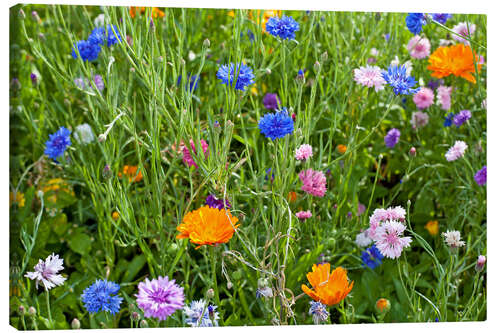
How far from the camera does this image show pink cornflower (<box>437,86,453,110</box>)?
1.46 m

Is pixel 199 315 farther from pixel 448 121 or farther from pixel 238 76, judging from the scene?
pixel 448 121

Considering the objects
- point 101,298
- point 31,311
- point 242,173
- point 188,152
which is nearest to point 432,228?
point 242,173

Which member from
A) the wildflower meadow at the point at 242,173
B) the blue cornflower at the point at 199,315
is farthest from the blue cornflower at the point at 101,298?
the blue cornflower at the point at 199,315

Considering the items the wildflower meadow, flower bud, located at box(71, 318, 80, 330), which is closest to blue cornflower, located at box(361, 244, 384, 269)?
the wildflower meadow

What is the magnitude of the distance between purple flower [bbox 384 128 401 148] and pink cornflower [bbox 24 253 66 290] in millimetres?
740

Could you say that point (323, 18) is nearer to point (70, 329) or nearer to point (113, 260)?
point (113, 260)

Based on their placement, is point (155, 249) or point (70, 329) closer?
point (70, 329)

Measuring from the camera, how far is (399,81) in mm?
1195

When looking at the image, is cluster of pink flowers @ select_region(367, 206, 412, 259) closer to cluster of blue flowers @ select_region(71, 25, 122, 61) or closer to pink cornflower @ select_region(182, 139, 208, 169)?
pink cornflower @ select_region(182, 139, 208, 169)

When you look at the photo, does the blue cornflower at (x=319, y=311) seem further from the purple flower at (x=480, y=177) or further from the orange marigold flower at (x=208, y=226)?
the purple flower at (x=480, y=177)

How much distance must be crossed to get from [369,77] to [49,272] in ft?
2.39
